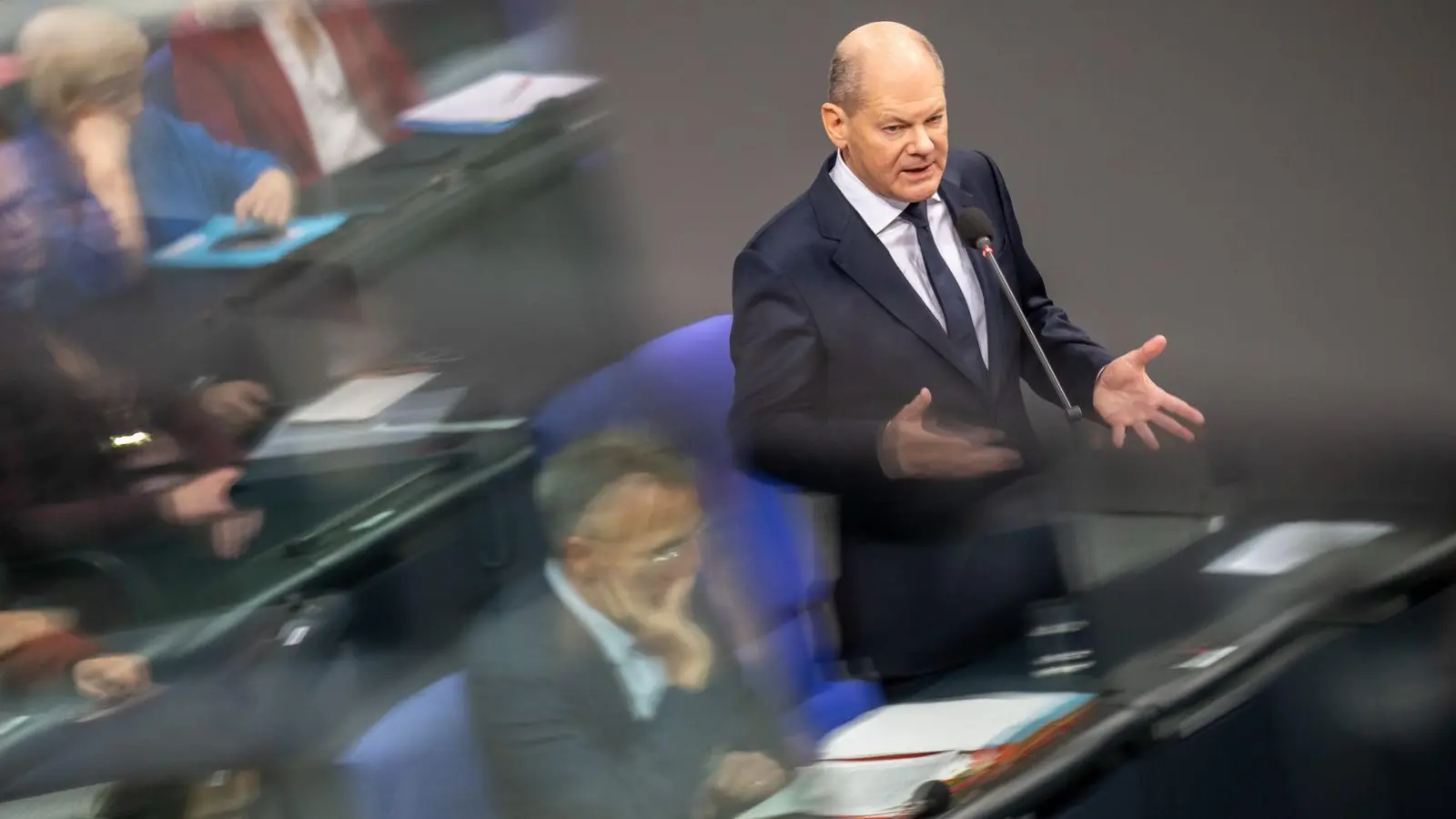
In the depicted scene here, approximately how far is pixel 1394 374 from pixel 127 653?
4.14 ft

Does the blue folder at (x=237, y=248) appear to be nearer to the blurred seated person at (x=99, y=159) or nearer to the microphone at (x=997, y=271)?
the blurred seated person at (x=99, y=159)

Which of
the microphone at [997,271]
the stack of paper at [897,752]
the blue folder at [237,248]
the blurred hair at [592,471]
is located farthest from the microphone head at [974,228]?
the blue folder at [237,248]

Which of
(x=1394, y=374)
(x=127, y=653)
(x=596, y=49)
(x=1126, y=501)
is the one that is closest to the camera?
(x=127, y=653)

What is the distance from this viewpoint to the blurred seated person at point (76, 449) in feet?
4.25

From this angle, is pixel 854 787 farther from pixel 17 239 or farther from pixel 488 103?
pixel 17 239

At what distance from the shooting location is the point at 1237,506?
5.26 feet

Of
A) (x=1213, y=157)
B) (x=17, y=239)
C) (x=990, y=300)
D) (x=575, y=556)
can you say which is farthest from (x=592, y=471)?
(x=1213, y=157)

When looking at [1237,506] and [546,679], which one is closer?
[546,679]

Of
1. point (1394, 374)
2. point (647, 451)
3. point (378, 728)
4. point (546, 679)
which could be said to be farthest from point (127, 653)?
point (1394, 374)

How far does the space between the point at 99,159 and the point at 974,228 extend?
2.43 ft

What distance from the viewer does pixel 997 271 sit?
1439mm

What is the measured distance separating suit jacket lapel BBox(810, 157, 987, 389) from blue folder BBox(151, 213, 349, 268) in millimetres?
410

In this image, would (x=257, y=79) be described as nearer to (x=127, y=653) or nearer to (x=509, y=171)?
(x=509, y=171)

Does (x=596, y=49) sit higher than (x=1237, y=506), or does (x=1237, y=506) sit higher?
(x=596, y=49)
